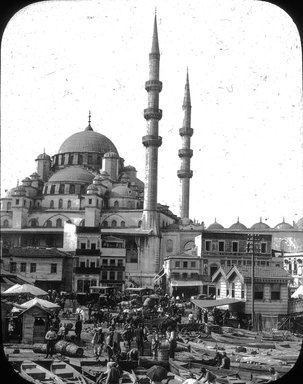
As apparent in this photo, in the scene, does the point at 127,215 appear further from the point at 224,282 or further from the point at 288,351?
the point at 288,351

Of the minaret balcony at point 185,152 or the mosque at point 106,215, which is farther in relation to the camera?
the minaret balcony at point 185,152

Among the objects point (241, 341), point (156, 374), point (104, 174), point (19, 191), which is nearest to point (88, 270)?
point (241, 341)

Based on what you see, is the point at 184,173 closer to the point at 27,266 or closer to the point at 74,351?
the point at 27,266

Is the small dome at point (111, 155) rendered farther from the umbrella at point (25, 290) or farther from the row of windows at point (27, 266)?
the umbrella at point (25, 290)

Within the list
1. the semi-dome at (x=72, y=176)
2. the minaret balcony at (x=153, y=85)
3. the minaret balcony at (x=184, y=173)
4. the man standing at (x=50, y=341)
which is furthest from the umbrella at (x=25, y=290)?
the semi-dome at (x=72, y=176)

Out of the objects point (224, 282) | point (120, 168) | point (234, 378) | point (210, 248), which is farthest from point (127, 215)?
point (234, 378)
